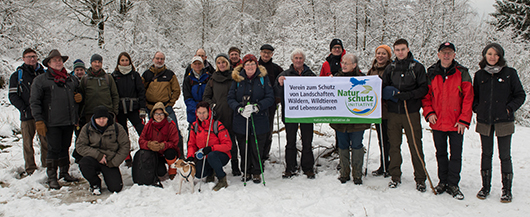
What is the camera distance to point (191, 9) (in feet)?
57.4

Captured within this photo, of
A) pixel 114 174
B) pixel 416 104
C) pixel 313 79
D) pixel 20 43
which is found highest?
pixel 20 43

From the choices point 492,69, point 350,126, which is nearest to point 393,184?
point 350,126

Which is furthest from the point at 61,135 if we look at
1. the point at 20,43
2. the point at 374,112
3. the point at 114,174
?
the point at 20,43

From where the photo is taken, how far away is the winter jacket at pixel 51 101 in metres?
4.72

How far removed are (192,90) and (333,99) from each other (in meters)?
2.64

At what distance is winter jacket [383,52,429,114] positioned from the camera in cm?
433

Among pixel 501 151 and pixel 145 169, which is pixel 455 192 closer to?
pixel 501 151

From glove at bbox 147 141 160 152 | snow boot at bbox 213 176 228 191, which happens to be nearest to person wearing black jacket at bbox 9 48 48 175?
glove at bbox 147 141 160 152

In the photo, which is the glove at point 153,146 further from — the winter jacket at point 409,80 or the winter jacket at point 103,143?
the winter jacket at point 409,80

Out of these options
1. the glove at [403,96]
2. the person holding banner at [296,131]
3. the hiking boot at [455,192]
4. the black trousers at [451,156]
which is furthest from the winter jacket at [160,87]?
the hiking boot at [455,192]

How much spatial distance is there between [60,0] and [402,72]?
1659cm

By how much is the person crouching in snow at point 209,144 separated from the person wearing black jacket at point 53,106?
2152mm

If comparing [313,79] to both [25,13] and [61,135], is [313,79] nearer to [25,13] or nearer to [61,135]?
[61,135]

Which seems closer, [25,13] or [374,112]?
[374,112]
